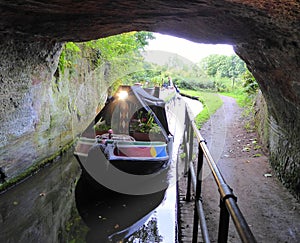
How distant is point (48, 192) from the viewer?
6.36 m

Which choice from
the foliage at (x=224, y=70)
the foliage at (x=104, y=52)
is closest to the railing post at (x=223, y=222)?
the foliage at (x=104, y=52)

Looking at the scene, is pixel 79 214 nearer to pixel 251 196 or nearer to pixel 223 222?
pixel 251 196

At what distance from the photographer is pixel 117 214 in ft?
17.9

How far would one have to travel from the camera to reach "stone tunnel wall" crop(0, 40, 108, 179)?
575 cm

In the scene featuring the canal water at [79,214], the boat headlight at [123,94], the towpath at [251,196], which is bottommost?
the canal water at [79,214]

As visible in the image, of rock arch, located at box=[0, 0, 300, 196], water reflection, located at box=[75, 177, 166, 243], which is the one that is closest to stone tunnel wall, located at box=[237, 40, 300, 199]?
rock arch, located at box=[0, 0, 300, 196]

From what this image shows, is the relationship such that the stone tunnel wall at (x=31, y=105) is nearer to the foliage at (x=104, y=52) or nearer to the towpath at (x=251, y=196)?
the foliage at (x=104, y=52)

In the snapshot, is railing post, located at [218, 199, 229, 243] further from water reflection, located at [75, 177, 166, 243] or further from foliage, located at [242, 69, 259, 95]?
foliage, located at [242, 69, 259, 95]

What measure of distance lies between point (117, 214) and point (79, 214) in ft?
2.37

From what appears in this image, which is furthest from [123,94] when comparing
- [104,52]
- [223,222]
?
[223,222]

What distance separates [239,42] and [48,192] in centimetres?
497

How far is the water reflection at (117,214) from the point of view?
4797 millimetres

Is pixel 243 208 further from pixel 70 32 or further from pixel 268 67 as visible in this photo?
pixel 70 32

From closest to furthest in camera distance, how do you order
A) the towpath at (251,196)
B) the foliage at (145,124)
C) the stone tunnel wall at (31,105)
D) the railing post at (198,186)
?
1. the railing post at (198,186)
2. the towpath at (251,196)
3. the stone tunnel wall at (31,105)
4. the foliage at (145,124)
